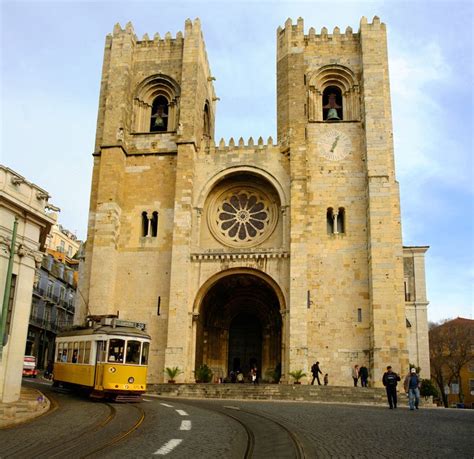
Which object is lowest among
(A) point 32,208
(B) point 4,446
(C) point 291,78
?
(B) point 4,446

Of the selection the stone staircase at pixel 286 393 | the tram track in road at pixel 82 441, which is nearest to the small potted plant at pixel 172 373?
the stone staircase at pixel 286 393

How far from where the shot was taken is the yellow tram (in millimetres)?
16531

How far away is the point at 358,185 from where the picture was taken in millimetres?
27141

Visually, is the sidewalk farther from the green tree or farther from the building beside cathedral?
the green tree

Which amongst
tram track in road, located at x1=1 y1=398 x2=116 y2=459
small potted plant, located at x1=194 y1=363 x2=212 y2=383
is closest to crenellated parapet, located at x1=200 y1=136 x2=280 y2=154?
small potted plant, located at x1=194 y1=363 x2=212 y2=383

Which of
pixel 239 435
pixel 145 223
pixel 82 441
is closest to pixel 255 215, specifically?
pixel 145 223

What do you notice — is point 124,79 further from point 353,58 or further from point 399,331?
point 399,331

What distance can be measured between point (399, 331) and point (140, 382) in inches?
474

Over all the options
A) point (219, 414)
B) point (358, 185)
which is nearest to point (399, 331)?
point (358, 185)

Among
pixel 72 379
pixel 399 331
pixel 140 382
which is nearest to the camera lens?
pixel 140 382

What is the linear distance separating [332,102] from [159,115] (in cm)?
884

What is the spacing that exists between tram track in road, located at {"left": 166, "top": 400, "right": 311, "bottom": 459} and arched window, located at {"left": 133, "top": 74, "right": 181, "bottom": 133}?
20186mm

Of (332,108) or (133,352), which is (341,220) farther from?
(133,352)

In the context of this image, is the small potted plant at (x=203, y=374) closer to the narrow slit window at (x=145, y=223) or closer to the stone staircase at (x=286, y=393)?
the stone staircase at (x=286, y=393)
